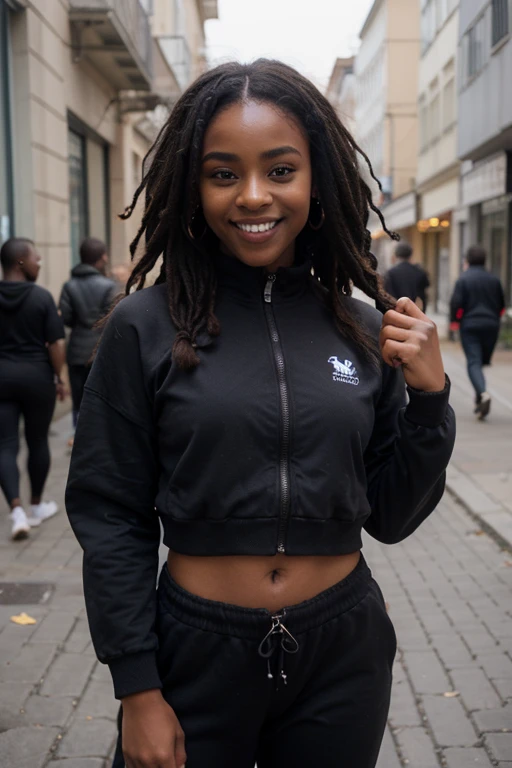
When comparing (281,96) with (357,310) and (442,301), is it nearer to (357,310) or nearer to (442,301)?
(357,310)

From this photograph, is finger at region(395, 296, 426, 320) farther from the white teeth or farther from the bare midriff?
the bare midriff

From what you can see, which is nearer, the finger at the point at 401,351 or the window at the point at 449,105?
the finger at the point at 401,351

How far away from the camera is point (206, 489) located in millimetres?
1846

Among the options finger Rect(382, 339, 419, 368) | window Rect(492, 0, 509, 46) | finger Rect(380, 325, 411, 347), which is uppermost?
window Rect(492, 0, 509, 46)

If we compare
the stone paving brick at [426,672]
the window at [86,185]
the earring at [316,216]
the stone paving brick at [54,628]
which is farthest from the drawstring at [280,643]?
the window at [86,185]

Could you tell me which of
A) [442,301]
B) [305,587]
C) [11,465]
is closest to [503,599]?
[11,465]

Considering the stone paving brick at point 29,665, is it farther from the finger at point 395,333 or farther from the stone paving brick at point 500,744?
the finger at point 395,333

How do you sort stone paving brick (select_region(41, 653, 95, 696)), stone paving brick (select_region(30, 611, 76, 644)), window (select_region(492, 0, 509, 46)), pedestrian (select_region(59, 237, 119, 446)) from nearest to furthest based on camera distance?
stone paving brick (select_region(41, 653, 95, 696))
stone paving brick (select_region(30, 611, 76, 644))
pedestrian (select_region(59, 237, 119, 446))
window (select_region(492, 0, 509, 46))

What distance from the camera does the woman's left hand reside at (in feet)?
6.31

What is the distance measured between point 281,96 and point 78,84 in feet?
43.3

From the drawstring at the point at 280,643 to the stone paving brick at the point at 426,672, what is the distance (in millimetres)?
2461

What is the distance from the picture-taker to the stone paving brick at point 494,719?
149 inches

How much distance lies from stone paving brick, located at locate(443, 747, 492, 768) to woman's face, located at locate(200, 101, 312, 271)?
227 cm

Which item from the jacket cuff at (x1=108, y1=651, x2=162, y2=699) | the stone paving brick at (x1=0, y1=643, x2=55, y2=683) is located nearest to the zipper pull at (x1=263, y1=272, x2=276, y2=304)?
the jacket cuff at (x1=108, y1=651, x2=162, y2=699)
